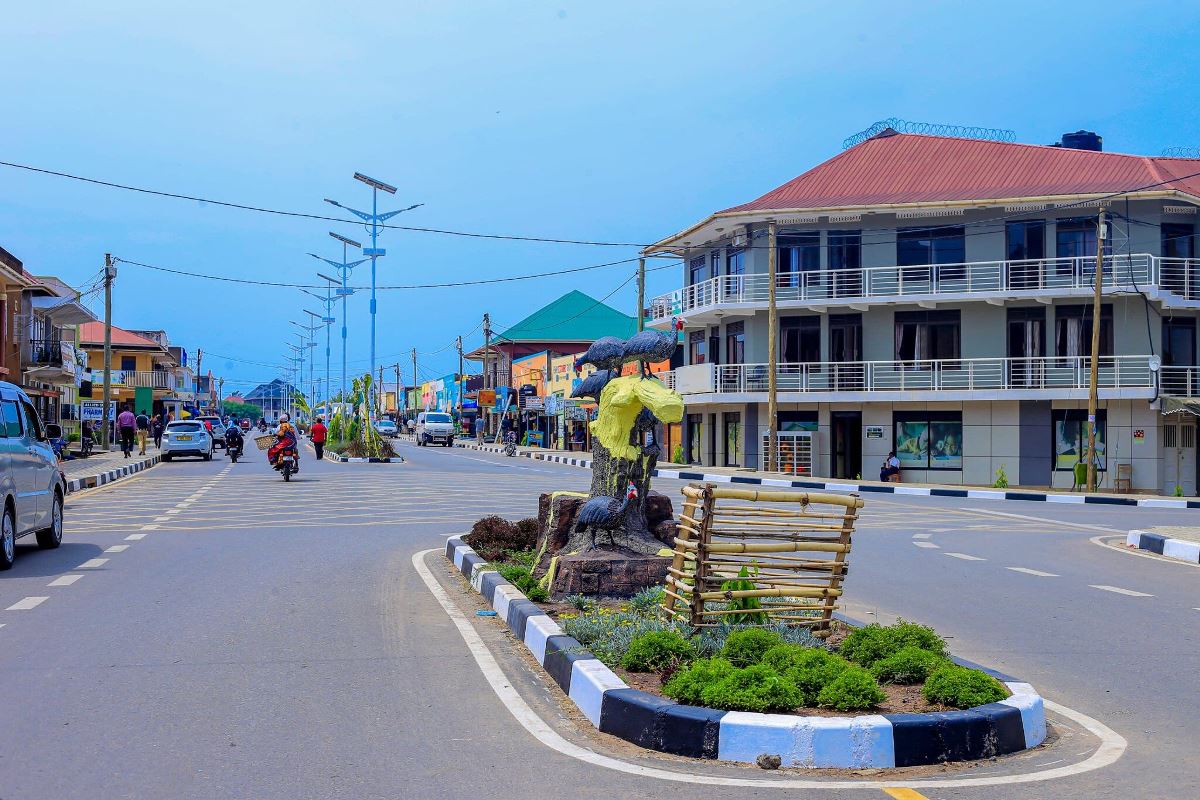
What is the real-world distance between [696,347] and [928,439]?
11150 millimetres

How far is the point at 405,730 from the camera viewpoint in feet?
18.6

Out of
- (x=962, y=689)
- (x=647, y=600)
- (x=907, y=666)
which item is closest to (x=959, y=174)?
(x=647, y=600)

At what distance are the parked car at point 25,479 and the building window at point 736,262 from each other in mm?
29118

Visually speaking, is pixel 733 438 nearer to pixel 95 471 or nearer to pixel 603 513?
pixel 95 471

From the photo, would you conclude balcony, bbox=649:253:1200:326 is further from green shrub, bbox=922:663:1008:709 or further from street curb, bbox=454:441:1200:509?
green shrub, bbox=922:663:1008:709

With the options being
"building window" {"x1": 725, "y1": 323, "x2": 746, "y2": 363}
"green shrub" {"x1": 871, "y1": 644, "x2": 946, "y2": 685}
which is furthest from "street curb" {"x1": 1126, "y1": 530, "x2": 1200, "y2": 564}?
"building window" {"x1": 725, "y1": 323, "x2": 746, "y2": 363}

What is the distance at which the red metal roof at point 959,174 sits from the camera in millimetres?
37031

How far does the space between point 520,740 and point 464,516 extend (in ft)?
43.7

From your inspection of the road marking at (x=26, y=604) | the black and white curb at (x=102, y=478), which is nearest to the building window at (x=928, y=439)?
the black and white curb at (x=102, y=478)

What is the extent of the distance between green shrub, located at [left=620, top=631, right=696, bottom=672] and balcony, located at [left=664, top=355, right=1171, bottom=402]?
1245 inches

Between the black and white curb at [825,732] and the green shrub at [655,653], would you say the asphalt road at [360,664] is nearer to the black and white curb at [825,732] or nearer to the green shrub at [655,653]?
the black and white curb at [825,732]

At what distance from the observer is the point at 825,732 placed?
5.10 meters

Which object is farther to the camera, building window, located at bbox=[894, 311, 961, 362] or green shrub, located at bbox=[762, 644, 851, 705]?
building window, located at bbox=[894, 311, 961, 362]

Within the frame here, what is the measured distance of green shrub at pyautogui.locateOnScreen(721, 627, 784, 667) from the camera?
620 cm
